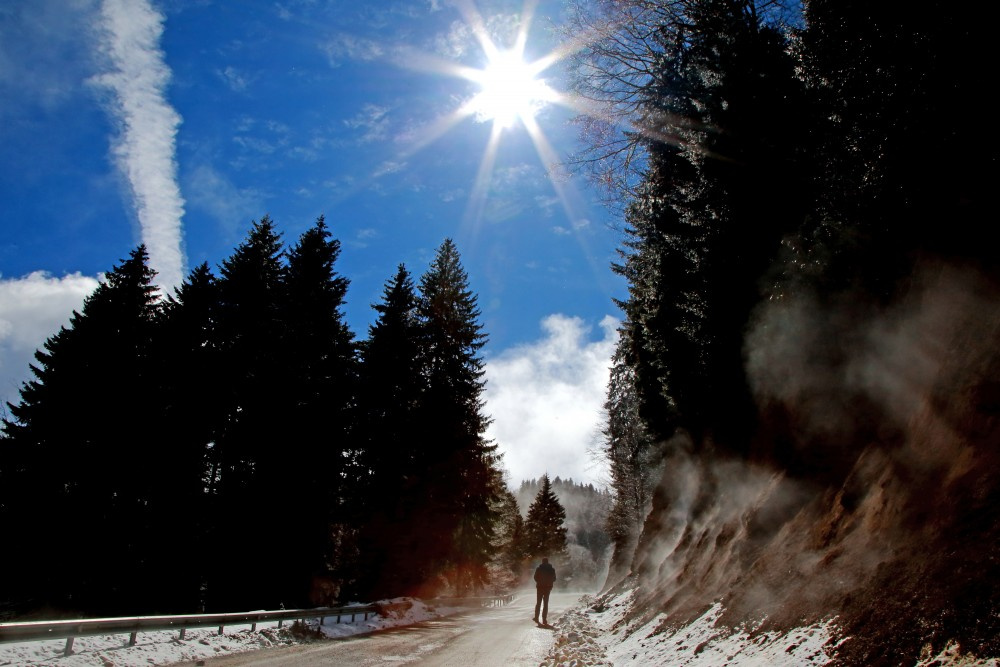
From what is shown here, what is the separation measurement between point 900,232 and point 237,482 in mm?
23864

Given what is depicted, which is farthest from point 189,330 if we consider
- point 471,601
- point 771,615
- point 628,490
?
point 628,490

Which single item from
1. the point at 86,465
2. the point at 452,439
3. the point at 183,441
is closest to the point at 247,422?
the point at 183,441

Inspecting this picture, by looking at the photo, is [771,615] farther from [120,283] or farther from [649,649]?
[120,283]

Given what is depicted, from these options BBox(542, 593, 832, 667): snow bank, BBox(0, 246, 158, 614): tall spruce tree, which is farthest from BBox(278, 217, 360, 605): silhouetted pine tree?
BBox(542, 593, 832, 667): snow bank

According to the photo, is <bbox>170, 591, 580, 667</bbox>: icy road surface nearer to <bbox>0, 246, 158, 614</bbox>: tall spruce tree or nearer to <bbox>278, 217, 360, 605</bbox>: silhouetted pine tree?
<bbox>278, 217, 360, 605</bbox>: silhouetted pine tree

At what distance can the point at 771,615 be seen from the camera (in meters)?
6.04

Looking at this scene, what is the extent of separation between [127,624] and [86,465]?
13233 millimetres

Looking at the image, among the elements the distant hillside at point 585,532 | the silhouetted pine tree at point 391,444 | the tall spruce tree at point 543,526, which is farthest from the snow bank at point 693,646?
the tall spruce tree at point 543,526

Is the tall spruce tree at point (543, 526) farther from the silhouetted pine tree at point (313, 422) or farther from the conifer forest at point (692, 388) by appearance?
the silhouetted pine tree at point (313, 422)

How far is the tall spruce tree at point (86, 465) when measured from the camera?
17438mm

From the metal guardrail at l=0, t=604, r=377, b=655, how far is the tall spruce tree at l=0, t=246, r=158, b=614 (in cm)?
1023

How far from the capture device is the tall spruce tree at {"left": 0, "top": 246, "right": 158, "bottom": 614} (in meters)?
17.4

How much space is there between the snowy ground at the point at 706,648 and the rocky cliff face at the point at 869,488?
0.14 m

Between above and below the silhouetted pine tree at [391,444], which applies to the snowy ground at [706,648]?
below
